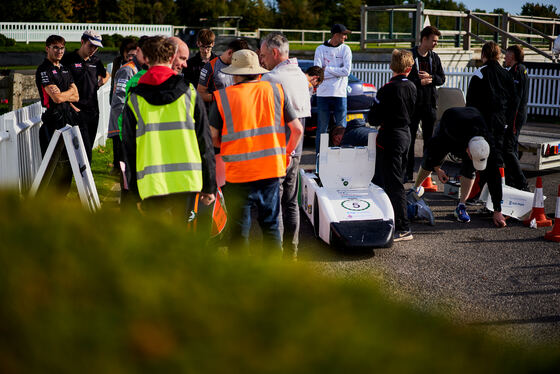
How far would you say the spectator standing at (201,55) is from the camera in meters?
8.03

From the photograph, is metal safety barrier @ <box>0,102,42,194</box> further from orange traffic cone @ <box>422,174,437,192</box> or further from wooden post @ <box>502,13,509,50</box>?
wooden post @ <box>502,13,509,50</box>

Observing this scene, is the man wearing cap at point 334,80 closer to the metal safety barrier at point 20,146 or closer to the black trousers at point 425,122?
the black trousers at point 425,122

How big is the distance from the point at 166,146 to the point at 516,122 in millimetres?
6321

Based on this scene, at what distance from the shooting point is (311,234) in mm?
6996

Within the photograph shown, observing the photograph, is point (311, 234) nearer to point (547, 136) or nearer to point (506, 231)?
point (506, 231)

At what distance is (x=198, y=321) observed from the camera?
3.99ft

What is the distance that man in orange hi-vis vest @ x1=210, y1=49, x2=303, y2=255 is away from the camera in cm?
488

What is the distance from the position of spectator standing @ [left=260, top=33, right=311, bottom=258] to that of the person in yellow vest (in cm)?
103

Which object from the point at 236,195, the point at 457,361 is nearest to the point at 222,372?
the point at 457,361

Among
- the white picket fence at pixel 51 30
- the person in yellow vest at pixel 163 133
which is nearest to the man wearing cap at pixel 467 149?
the person in yellow vest at pixel 163 133

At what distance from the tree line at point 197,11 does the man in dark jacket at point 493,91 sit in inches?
1850

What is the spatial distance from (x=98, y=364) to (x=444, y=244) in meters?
5.89

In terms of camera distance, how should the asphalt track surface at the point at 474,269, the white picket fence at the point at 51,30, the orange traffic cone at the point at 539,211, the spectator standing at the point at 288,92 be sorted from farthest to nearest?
the white picket fence at the point at 51,30, the orange traffic cone at the point at 539,211, the spectator standing at the point at 288,92, the asphalt track surface at the point at 474,269

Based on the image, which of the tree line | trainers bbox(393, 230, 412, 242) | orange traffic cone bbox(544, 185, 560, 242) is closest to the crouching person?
trainers bbox(393, 230, 412, 242)
